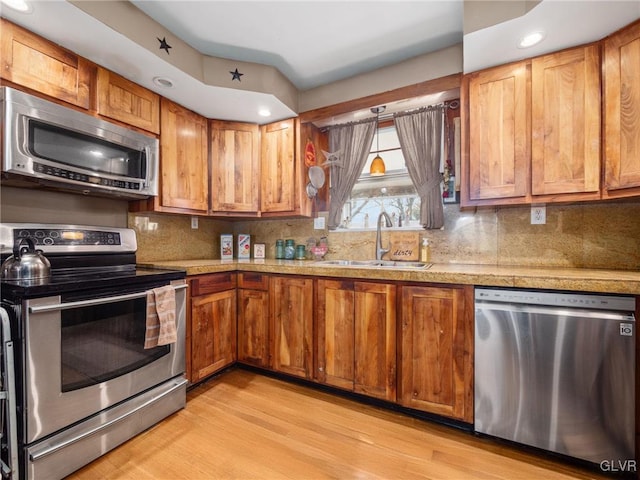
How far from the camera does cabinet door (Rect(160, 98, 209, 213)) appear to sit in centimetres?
224

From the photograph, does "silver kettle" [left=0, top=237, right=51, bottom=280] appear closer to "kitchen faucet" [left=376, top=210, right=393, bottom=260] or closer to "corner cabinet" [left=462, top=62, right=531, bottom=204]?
"kitchen faucet" [left=376, top=210, right=393, bottom=260]

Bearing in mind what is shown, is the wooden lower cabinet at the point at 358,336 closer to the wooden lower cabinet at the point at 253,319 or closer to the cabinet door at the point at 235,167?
the wooden lower cabinet at the point at 253,319

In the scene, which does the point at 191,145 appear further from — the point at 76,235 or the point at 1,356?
the point at 1,356

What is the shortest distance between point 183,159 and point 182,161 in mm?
22

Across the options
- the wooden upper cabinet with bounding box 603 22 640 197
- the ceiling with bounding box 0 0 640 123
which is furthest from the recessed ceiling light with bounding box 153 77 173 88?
A: the wooden upper cabinet with bounding box 603 22 640 197

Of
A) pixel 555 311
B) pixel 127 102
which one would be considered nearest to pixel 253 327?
pixel 127 102

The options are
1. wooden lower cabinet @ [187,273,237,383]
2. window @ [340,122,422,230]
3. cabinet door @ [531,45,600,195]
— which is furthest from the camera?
window @ [340,122,422,230]

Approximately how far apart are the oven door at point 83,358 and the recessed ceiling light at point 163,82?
1448mm

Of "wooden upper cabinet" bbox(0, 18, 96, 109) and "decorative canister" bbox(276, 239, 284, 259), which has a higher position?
"wooden upper cabinet" bbox(0, 18, 96, 109)

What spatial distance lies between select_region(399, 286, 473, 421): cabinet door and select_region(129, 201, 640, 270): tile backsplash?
0.70m

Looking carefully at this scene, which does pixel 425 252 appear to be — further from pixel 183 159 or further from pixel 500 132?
pixel 183 159

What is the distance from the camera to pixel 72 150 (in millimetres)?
1663

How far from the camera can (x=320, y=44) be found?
1.98m

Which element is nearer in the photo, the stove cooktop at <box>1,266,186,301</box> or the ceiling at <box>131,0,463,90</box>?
the stove cooktop at <box>1,266,186,301</box>
